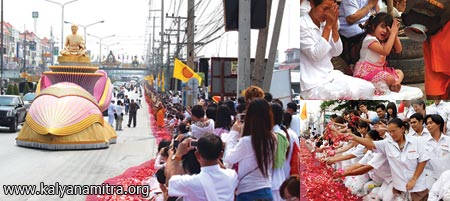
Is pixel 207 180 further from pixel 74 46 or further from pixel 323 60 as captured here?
pixel 74 46

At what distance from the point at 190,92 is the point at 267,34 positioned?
918cm

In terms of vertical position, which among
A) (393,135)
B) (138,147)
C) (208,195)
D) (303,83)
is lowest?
(138,147)

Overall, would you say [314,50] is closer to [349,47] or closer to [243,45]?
[349,47]

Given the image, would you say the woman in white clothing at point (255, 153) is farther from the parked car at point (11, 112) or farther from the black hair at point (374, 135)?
the parked car at point (11, 112)

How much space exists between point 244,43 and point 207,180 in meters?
3.65

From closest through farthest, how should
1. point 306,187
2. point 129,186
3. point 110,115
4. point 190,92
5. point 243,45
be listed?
1. point 306,187
2. point 243,45
3. point 129,186
4. point 190,92
5. point 110,115

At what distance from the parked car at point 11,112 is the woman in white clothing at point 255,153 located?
20.5m

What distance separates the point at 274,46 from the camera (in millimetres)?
9516

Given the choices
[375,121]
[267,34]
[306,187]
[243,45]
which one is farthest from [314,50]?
[267,34]

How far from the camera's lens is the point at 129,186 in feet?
33.1

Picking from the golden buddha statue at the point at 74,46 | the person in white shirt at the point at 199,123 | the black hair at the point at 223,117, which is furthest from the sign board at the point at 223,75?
the golden buddha statue at the point at 74,46

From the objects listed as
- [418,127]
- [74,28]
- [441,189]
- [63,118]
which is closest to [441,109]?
[418,127]

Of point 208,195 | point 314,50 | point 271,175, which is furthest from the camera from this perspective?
point 271,175

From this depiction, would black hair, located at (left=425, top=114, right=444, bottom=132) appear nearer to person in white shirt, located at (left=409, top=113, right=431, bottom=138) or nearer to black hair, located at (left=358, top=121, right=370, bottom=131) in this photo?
person in white shirt, located at (left=409, top=113, right=431, bottom=138)
